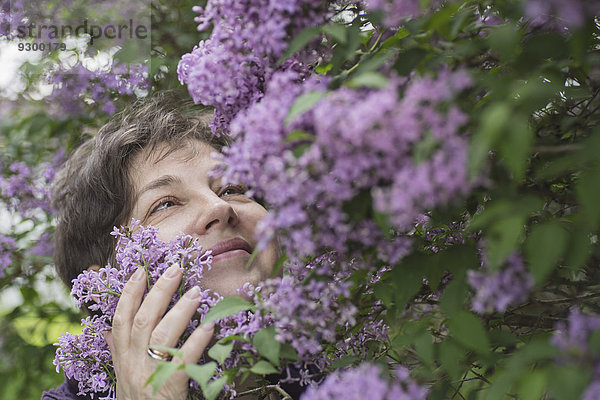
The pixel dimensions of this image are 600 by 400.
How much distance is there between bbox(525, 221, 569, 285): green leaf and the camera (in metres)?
0.84

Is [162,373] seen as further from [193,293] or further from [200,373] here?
[193,293]

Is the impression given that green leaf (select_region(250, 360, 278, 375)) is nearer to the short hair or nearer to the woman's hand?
the woman's hand

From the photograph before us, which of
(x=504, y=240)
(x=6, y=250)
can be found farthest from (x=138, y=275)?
(x=6, y=250)

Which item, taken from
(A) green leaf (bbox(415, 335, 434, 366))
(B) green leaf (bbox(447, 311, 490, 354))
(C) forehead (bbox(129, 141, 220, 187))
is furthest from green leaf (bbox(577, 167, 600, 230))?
(C) forehead (bbox(129, 141, 220, 187))

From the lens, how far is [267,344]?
118cm

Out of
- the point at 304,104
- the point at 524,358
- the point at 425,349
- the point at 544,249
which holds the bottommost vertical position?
the point at 425,349

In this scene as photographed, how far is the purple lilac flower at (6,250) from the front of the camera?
3.16 m

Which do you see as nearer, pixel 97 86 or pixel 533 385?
pixel 533 385

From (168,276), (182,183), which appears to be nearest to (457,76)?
(168,276)

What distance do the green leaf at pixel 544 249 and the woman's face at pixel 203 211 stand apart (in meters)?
1.01

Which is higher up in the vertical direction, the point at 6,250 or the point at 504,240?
the point at 504,240

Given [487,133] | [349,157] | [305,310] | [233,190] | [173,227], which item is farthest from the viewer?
[233,190]

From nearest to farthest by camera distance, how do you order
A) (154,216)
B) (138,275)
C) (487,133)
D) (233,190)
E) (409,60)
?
(487,133) → (409,60) → (138,275) → (154,216) → (233,190)

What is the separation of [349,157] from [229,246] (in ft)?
3.50
